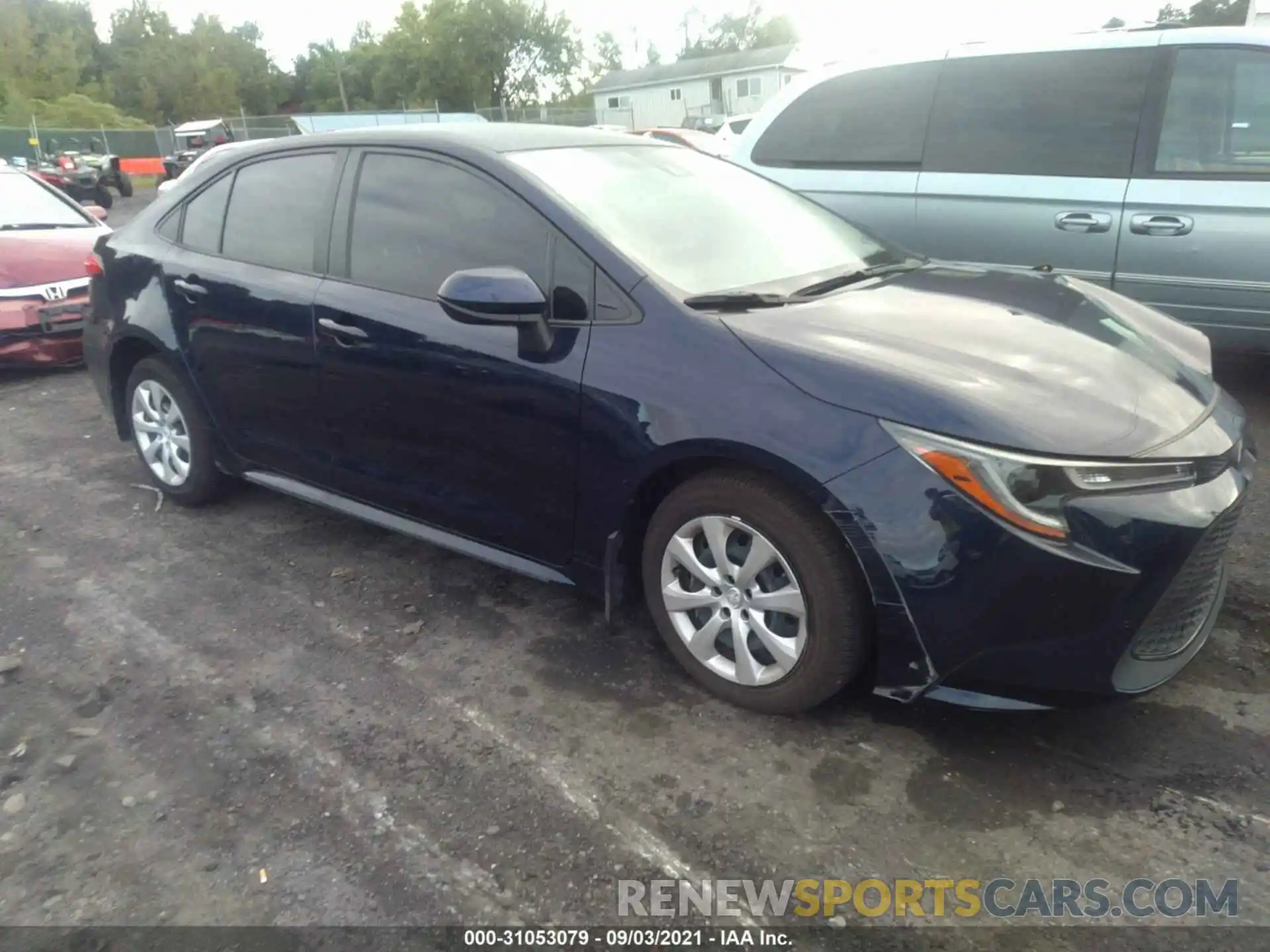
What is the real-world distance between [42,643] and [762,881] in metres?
2.71

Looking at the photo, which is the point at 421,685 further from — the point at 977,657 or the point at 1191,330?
the point at 1191,330

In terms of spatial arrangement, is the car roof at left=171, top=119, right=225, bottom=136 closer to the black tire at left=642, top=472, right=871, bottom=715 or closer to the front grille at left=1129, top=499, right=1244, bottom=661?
the black tire at left=642, top=472, right=871, bottom=715

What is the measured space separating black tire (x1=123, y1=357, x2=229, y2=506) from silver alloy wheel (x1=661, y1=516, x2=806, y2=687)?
2.48 meters

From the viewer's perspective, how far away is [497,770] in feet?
8.76

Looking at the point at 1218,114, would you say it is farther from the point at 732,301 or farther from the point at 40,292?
the point at 40,292

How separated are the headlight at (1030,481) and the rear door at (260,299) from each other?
7.77 feet

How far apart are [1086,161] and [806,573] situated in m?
3.54

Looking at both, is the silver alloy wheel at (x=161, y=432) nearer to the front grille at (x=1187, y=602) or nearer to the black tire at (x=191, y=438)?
the black tire at (x=191, y=438)

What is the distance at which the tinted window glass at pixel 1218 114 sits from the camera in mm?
4652

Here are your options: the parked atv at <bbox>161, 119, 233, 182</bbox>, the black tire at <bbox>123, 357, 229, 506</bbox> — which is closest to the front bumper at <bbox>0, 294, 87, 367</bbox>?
the black tire at <bbox>123, 357, 229, 506</bbox>

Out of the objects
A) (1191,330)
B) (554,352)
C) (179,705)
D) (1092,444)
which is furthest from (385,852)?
(1191,330)

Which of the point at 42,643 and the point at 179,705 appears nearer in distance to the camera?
the point at 179,705

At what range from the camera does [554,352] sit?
296cm

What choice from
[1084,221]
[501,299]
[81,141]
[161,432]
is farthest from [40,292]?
[81,141]
